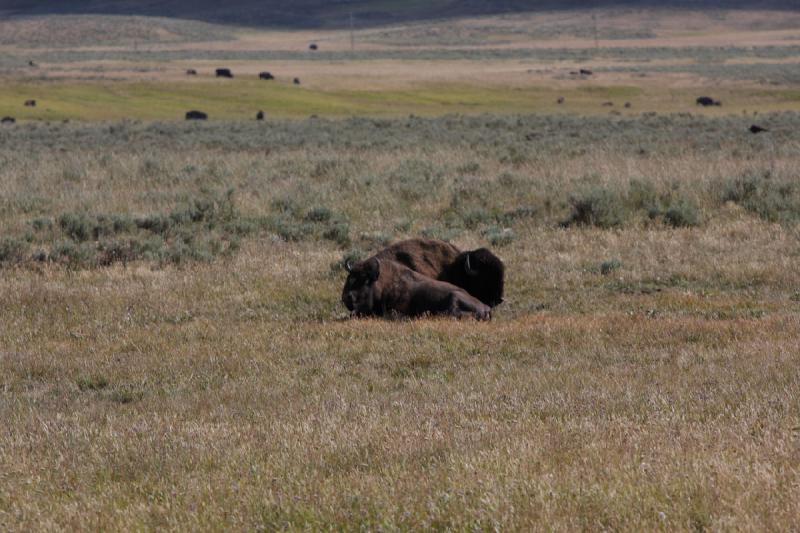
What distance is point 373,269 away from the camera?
456 inches

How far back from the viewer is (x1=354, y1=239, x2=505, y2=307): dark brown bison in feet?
39.5

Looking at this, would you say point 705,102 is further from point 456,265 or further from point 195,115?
point 456,265

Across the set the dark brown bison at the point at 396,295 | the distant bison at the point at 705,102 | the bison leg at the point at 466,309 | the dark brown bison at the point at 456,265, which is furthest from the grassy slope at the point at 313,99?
the bison leg at the point at 466,309

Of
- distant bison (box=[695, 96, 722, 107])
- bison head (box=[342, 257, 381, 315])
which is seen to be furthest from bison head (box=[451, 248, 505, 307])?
distant bison (box=[695, 96, 722, 107])

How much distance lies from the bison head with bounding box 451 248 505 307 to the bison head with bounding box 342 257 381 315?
1.08 metres

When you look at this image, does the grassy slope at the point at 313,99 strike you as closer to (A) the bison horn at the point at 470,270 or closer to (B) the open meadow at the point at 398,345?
(B) the open meadow at the point at 398,345

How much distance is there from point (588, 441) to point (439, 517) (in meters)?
1.60

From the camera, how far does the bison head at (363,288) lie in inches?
456

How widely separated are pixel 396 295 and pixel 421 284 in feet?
1.04

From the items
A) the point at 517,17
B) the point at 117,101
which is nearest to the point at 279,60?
the point at 117,101

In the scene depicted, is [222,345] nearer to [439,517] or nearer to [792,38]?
[439,517]

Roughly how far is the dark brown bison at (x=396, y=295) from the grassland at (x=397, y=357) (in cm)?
35

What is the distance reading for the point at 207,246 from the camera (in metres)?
16.2

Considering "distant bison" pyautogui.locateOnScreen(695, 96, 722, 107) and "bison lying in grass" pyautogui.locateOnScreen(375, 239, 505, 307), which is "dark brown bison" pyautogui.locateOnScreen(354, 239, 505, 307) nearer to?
"bison lying in grass" pyautogui.locateOnScreen(375, 239, 505, 307)
